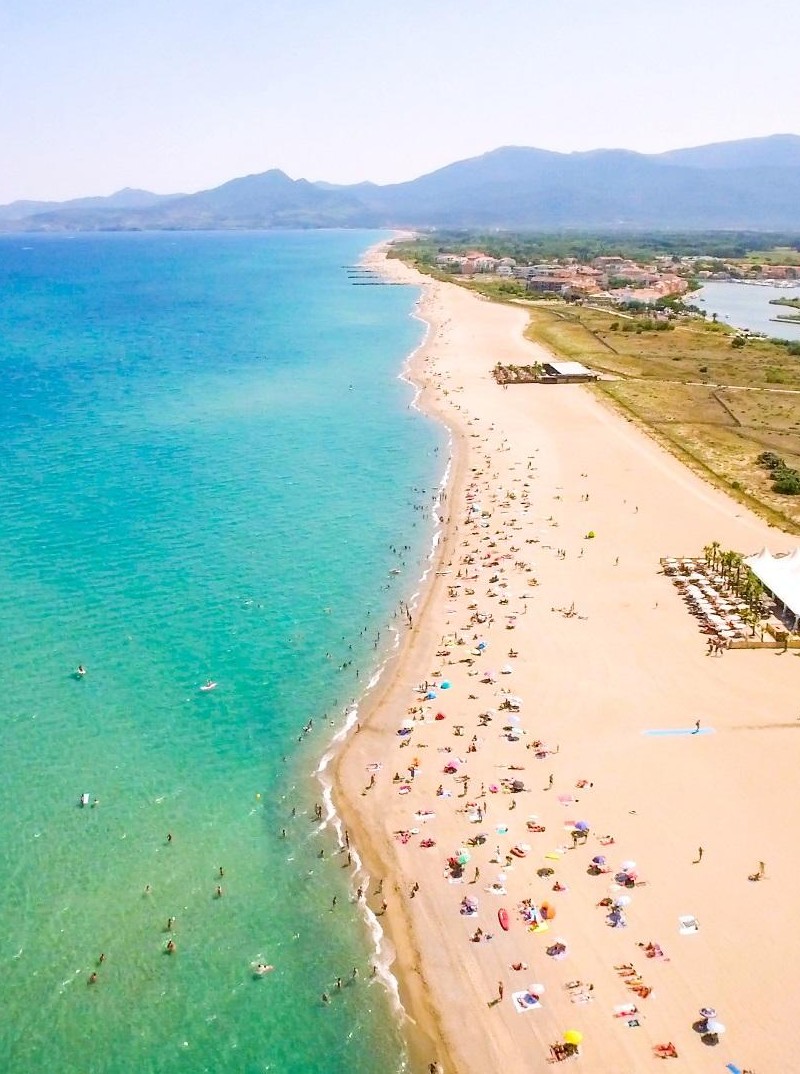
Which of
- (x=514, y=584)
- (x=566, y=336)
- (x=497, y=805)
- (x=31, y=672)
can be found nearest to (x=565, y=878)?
(x=497, y=805)

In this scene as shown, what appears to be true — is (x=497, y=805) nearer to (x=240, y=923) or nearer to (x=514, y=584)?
(x=240, y=923)

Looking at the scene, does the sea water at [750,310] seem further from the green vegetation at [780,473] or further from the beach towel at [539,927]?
the beach towel at [539,927]

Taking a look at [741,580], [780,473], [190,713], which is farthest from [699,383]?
[190,713]

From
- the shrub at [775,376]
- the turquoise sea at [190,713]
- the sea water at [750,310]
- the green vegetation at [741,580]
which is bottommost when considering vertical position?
the sea water at [750,310]

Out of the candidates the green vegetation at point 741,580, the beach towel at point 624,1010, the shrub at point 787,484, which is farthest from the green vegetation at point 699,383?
the beach towel at point 624,1010

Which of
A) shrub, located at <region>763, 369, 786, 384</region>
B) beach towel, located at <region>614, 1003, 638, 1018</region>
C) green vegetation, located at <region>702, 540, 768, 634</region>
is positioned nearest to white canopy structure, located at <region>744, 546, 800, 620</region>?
green vegetation, located at <region>702, 540, 768, 634</region>

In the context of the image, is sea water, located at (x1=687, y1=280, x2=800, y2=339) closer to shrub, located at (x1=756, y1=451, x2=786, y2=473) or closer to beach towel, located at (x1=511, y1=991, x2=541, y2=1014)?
shrub, located at (x1=756, y1=451, x2=786, y2=473)

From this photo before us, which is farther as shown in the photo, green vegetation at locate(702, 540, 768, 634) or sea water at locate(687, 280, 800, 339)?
sea water at locate(687, 280, 800, 339)
